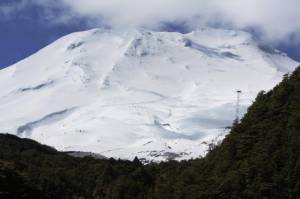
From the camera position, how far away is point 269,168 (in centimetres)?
8912

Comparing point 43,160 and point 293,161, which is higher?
point 43,160

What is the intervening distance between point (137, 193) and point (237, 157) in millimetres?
40124

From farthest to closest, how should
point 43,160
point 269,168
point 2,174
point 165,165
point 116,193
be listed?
point 43,160 < point 165,165 < point 116,193 < point 269,168 < point 2,174

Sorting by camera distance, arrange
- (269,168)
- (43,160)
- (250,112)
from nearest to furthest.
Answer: (269,168) < (250,112) < (43,160)

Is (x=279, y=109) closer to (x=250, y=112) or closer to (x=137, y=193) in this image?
(x=250, y=112)

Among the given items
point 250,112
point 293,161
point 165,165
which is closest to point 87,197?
point 165,165

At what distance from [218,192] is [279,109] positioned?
1592cm

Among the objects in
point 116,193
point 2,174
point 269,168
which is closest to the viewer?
point 2,174

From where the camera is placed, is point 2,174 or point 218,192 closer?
point 2,174

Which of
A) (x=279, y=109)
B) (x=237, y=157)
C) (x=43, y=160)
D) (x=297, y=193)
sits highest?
(x=43, y=160)

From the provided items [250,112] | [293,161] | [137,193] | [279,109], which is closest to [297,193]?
[293,161]

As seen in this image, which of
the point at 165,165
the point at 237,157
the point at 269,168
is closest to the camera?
the point at 269,168

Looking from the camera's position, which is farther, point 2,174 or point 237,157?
point 237,157

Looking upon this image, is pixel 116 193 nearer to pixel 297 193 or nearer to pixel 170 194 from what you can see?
pixel 170 194
